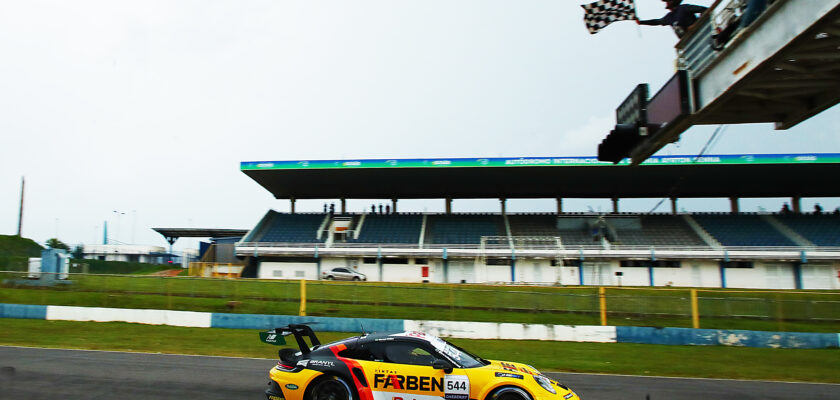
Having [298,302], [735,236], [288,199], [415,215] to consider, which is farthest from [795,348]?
[288,199]

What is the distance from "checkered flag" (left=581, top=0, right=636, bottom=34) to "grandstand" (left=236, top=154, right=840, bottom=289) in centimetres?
2683

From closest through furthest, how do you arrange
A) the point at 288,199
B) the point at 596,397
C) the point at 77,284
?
1. the point at 596,397
2. the point at 77,284
3. the point at 288,199

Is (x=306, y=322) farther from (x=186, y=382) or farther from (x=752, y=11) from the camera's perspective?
(x=752, y=11)

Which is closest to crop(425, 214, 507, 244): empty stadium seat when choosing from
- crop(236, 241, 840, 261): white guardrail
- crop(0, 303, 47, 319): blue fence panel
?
crop(236, 241, 840, 261): white guardrail

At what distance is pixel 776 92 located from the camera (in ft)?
26.5

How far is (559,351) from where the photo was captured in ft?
47.1

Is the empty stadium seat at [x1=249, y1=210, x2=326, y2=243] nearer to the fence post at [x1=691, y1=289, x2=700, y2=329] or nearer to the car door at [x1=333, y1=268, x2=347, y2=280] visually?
the car door at [x1=333, y1=268, x2=347, y2=280]

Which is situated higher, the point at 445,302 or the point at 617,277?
the point at 617,277

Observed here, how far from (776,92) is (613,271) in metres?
28.0

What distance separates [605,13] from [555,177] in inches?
1172

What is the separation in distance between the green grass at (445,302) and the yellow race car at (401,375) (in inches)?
410

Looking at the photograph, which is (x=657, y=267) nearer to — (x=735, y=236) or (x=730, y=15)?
(x=735, y=236)

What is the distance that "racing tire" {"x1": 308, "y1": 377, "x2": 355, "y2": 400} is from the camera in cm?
694

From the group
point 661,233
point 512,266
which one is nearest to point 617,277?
point 661,233
